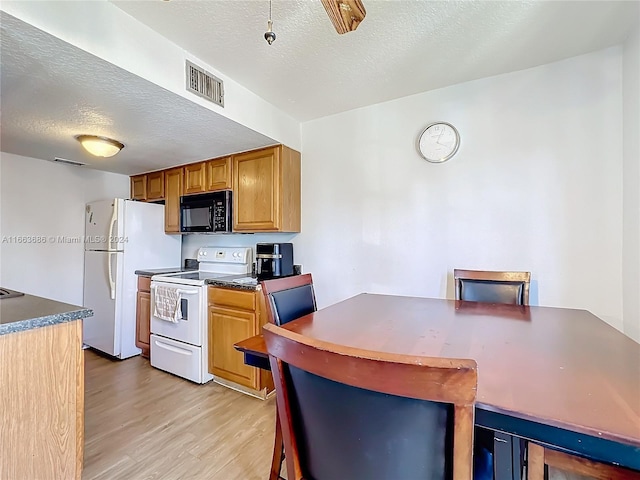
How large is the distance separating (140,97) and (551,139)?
8.36 feet

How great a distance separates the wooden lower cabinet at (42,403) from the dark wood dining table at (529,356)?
2.70 ft

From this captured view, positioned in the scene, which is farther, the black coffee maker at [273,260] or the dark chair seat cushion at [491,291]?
the black coffee maker at [273,260]

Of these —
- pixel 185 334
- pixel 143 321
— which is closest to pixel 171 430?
pixel 185 334

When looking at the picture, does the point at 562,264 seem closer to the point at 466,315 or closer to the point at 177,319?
the point at 466,315

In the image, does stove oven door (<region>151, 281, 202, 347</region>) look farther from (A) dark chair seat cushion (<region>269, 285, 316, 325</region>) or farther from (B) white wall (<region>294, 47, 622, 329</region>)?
(A) dark chair seat cushion (<region>269, 285, 316, 325</region>)

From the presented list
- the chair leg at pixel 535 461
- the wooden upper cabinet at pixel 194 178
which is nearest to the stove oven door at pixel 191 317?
the wooden upper cabinet at pixel 194 178

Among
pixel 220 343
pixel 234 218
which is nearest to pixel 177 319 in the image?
pixel 220 343

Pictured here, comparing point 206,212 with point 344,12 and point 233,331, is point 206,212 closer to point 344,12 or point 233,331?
point 233,331

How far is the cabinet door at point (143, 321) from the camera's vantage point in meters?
3.09

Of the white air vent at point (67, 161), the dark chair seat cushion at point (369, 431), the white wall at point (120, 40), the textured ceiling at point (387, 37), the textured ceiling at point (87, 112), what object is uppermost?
the textured ceiling at point (387, 37)

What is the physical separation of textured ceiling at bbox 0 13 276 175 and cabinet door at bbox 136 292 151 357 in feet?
4.71

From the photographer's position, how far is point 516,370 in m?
0.85

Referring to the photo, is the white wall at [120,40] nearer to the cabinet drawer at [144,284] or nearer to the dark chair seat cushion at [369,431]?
the dark chair seat cushion at [369,431]

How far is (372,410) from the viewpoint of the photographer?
0.60m
